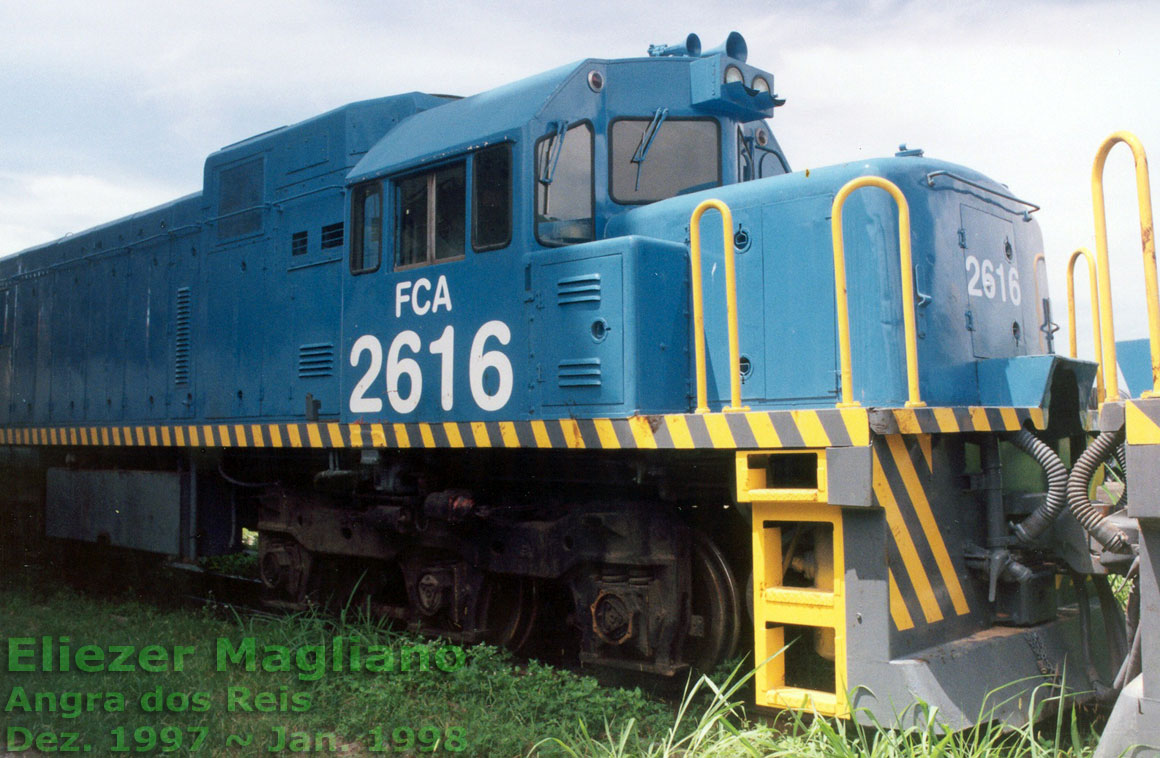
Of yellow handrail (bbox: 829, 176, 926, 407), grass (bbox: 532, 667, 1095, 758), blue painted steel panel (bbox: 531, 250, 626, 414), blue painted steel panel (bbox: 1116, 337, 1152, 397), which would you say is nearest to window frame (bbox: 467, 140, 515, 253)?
blue painted steel panel (bbox: 531, 250, 626, 414)

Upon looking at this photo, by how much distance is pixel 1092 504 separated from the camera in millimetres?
3939

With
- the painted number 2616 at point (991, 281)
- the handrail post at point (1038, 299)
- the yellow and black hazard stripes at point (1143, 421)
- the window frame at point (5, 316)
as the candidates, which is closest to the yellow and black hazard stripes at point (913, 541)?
the yellow and black hazard stripes at point (1143, 421)

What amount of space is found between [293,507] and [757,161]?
407 cm

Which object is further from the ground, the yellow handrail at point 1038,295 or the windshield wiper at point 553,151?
the windshield wiper at point 553,151

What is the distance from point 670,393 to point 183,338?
5230 mm

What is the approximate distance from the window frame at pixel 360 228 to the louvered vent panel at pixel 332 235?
1.60 feet

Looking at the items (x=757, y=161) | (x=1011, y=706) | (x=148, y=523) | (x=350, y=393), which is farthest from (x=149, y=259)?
(x=1011, y=706)

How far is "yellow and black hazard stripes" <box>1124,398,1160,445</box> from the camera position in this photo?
3.29 m

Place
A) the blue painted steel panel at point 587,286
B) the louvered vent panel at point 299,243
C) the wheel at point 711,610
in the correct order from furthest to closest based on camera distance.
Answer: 1. the louvered vent panel at point 299,243
2. the wheel at point 711,610
3. the blue painted steel panel at point 587,286

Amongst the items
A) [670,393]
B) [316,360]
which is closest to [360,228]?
[316,360]

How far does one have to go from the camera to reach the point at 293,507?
718cm

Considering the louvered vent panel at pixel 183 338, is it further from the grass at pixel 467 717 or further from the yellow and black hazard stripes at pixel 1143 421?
the yellow and black hazard stripes at pixel 1143 421

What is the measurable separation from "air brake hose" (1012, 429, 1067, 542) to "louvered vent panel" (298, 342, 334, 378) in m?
4.25

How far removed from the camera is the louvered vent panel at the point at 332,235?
673 cm
